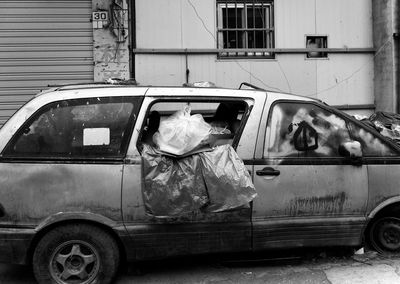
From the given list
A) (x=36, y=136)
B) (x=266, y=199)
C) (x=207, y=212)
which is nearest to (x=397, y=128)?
(x=266, y=199)

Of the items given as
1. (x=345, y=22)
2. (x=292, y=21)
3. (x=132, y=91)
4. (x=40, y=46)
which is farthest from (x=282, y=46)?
(x=132, y=91)

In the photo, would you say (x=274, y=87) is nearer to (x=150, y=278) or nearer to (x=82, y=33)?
(x=82, y=33)

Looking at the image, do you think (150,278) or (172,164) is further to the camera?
(150,278)

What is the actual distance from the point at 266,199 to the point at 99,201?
4.82 feet

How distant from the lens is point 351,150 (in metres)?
4.45

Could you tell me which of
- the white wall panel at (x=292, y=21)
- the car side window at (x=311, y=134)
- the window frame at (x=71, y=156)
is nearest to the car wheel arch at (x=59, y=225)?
the window frame at (x=71, y=156)

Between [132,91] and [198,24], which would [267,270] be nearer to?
[132,91]

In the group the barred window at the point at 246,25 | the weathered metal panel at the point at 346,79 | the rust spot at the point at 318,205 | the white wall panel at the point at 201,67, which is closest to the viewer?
the rust spot at the point at 318,205

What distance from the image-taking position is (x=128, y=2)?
29.5 feet

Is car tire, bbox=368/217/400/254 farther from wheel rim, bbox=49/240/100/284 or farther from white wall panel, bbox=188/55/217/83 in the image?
white wall panel, bbox=188/55/217/83

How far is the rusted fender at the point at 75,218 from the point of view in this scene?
4.03m

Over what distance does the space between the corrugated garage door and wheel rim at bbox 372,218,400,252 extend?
19.8 ft

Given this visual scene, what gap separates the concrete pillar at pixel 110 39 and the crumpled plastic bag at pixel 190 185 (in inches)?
204

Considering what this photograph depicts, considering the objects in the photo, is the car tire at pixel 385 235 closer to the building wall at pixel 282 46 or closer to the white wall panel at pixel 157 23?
the building wall at pixel 282 46
